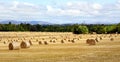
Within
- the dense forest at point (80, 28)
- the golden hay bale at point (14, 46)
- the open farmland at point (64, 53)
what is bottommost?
the dense forest at point (80, 28)

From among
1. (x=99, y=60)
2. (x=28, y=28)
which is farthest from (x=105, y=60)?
(x=28, y=28)

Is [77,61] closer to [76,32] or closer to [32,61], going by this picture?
[32,61]

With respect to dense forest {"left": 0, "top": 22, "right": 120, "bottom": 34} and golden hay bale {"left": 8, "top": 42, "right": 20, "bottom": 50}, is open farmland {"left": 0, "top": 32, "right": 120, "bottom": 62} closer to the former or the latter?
golden hay bale {"left": 8, "top": 42, "right": 20, "bottom": 50}

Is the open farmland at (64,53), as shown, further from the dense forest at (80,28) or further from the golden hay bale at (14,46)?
the dense forest at (80,28)

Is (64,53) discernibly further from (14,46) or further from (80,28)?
(80,28)

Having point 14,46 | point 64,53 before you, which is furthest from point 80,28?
point 64,53

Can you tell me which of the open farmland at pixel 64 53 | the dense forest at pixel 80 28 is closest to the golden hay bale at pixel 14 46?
the open farmland at pixel 64 53

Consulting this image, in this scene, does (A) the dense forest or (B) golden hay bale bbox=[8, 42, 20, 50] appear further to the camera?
(A) the dense forest

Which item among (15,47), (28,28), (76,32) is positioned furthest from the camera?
(28,28)

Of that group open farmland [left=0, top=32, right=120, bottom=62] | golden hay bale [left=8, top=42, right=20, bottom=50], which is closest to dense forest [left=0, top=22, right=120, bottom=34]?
open farmland [left=0, top=32, right=120, bottom=62]

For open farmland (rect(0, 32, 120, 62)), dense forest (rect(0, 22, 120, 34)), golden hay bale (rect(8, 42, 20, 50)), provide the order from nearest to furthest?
open farmland (rect(0, 32, 120, 62)) → golden hay bale (rect(8, 42, 20, 50)) → dense forest (rect(0, 22, 120, 34))

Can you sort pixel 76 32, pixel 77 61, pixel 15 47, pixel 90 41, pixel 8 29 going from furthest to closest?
pixel 8 29 → pixel 76 32 → pixel 90 41 → pixel 15 47 → pixel 77 61

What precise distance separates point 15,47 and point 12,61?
13038 mm

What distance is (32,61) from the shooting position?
26.6m
